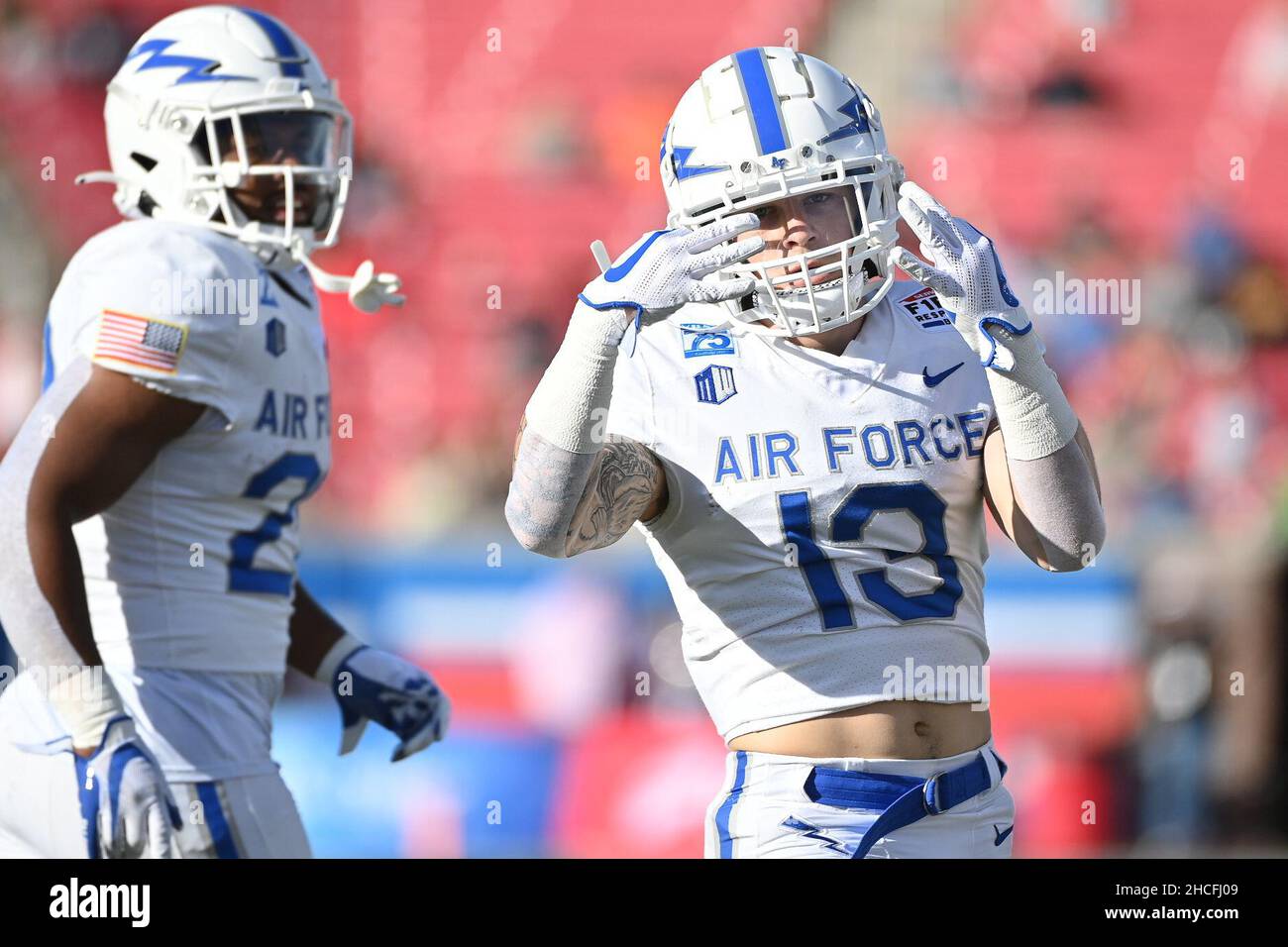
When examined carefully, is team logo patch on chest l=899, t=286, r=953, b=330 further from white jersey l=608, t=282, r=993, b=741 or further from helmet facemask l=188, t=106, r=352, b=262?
helmet facemask l=188, t=106, r=352, b=262

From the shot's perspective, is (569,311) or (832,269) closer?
(832,269)

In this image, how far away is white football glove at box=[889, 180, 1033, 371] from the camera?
7.82 ft

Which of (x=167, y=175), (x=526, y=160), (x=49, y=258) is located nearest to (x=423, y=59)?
(x=526, y=160)

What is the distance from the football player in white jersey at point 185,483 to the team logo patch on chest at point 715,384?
90cm

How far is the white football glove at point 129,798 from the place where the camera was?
263 centimetres

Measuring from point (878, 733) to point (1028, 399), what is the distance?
530 mm

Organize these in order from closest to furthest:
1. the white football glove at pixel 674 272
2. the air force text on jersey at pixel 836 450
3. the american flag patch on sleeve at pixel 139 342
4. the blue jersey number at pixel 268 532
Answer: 1. the white football glove at pixel 674 272
2. the air force text on jersey at pixel 836 450
3. the american flag patch on sleeve at pixel 139 342
4. the blue jersey number at pixel 268 532

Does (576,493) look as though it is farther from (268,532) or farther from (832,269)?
(268,532)

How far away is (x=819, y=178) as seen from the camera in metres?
2.56

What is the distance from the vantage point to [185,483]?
2977 millimetres

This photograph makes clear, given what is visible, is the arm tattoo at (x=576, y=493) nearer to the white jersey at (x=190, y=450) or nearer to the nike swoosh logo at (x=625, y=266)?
the nike swoosh logo at (x=625, y=266)

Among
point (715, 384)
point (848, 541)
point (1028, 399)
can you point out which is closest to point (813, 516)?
point (848, 541)

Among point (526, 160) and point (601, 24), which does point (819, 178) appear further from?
point (601, 24)
